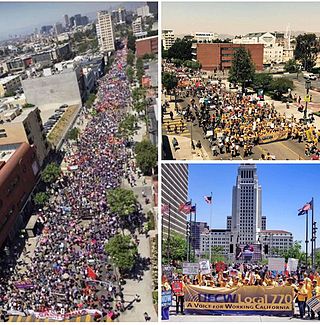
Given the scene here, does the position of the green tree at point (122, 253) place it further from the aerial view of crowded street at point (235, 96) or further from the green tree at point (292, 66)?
the green tree at point (292, 66)

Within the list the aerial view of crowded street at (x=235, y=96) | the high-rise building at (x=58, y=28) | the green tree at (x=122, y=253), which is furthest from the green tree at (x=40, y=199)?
the high-rise building at (x=58, y=28)

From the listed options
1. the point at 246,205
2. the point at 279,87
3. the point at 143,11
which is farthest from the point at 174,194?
the point at 143,11

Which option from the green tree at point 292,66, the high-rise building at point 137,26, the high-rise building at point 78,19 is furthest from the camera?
the high-rise building at point 78,19

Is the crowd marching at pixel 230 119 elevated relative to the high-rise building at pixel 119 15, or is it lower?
elevated

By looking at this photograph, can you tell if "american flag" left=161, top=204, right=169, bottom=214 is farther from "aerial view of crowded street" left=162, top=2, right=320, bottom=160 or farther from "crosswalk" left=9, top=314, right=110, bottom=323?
"crosswalk" left=9, top=314, right=110, bottom=323

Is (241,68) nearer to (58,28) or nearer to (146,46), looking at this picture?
(146,46)

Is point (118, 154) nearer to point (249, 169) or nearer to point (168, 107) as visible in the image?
point (168, 107)

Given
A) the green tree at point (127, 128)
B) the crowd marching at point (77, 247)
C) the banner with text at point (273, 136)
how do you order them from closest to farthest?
the crowd marching at point (77, 247)
the banner with text at point (273, 136)
the green tree at point (127, 128)

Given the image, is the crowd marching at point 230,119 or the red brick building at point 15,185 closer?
the crowd marching at point 230,119
